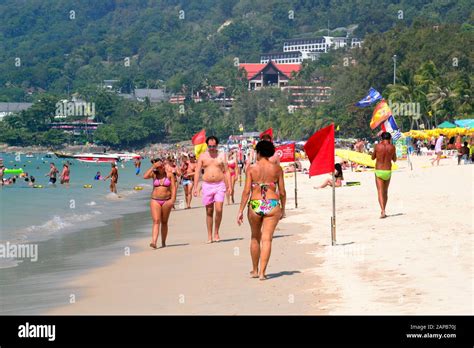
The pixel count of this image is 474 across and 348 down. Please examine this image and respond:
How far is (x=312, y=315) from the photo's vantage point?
10570 millimetres

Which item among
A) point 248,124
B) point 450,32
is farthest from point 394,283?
point 248,124

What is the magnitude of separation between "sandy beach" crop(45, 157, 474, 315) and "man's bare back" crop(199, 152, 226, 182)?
1132 millimetres

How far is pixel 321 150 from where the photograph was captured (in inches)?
623

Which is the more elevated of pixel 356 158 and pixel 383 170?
pixel 383 170

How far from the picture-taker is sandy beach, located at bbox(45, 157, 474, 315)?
1128 cm

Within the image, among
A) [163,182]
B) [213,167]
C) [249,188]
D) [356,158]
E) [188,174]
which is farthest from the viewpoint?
[356,158]

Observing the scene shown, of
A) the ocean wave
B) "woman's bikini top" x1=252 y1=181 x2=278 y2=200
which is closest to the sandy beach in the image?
"woman's bikini top" x1=252 y1=181 x2=278 y2=200

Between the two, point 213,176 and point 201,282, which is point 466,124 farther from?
point 201,282

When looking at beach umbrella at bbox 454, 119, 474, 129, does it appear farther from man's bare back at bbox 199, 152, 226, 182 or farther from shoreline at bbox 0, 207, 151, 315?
man's bare back at bbox 199, 152, 226, 182

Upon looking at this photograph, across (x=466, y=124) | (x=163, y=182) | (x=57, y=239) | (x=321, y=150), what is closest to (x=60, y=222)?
(x=57, y=239)

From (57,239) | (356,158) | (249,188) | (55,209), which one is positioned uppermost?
(249,188)

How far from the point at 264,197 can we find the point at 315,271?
1.44 metres
